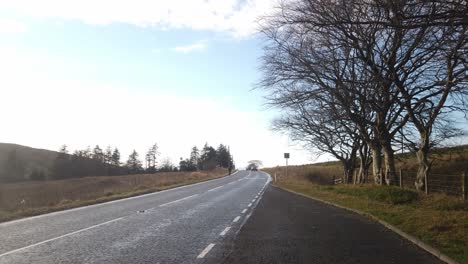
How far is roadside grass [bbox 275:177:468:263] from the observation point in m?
10.2

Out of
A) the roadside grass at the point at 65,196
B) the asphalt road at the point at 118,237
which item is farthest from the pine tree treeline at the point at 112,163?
the asphalt road at the point at 118,237

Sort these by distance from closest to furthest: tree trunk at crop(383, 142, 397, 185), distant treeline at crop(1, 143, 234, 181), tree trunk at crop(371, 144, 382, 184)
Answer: tree trunk at crop(383, 142, 397, 185) → tree trunk at crop(371, 144, 382, 184) → distant treeline at crop(1, 143, 234, 181)

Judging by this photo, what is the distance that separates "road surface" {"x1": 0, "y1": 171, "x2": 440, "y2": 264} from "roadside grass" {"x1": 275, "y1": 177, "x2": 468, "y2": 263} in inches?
22.8

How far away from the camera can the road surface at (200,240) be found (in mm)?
8562

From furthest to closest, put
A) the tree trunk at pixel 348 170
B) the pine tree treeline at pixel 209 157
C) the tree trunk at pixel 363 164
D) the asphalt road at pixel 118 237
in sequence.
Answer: the pine tree treeline at pixel 209 157, the tree trunk at pixel 348 170, the tree trunk at pixel 363 164, the asphalt road at pixel 118 237

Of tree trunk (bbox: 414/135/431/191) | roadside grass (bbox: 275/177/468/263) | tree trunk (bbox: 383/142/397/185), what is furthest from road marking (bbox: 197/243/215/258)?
tree trunk (bbox: 383/142/397/185)

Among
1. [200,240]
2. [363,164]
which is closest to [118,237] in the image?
[200,240]

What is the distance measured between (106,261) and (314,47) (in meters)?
14.6

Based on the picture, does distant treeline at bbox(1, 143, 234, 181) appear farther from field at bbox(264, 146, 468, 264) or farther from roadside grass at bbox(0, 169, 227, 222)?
field at bbox(264, 146, 468, 264)

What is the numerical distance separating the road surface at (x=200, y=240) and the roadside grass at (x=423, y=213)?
1.90ft

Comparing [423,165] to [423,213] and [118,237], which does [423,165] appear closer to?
[423,213]

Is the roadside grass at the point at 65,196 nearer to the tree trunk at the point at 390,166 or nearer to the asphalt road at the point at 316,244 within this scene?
the asphalt road at the point at 316,244

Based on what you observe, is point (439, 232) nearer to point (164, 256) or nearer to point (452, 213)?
point (452, 213)

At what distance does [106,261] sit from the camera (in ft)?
26.5
